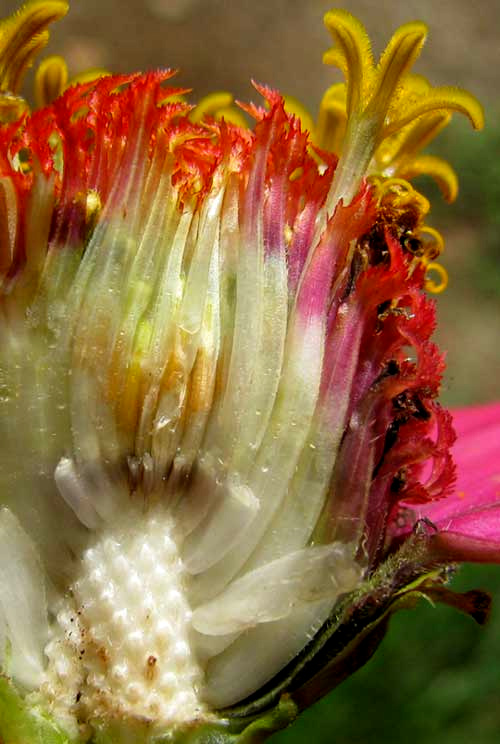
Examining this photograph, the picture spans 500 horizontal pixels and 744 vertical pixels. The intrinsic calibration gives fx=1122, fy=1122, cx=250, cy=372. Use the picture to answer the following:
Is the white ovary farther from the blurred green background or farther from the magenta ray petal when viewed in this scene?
the blurred green background

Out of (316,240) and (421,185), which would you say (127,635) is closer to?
(316,240)

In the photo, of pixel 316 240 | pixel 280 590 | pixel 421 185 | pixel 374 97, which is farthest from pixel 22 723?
pixel 421 185

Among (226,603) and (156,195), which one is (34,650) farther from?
(156,195)

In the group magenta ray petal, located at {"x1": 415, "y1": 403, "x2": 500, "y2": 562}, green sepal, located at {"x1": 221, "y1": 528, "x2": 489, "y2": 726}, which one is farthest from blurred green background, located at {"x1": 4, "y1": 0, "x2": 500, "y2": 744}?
green sepal, located at {"x1": 221, "y1": 528, "x2": 489, "y2": 726}

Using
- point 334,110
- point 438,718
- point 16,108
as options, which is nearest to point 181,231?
point 16,108

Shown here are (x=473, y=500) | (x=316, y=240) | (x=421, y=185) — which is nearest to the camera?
(x=316, y=240)

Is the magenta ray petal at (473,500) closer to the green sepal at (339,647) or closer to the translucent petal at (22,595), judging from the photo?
the green sepal at (339,647)
